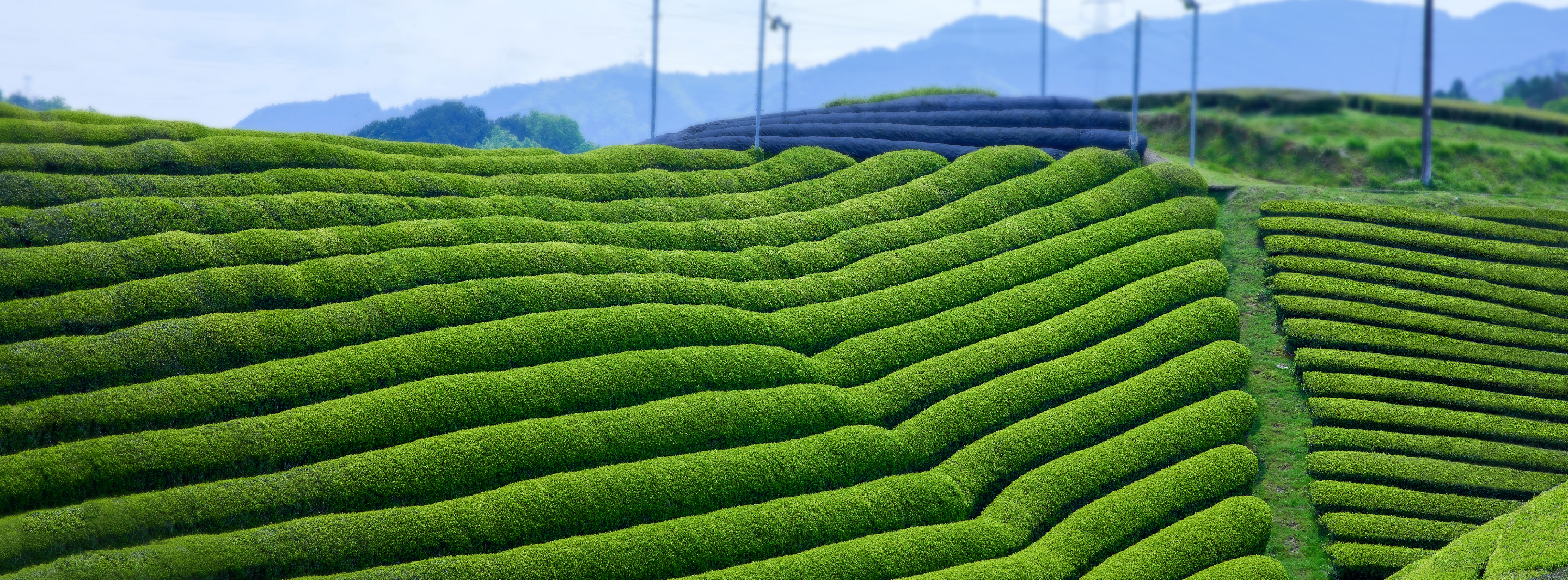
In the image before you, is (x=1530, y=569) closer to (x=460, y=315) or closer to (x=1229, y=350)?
(x=1229, y=350)

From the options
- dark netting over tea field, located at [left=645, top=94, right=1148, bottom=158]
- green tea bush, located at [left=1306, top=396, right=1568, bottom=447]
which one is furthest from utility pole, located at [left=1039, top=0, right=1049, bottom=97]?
green tea bush, located at [left=1306, top=396, right=1568, bottom=447]

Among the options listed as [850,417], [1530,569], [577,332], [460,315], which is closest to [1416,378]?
[1530,569]

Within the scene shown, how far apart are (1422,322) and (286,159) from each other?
24.6 meters

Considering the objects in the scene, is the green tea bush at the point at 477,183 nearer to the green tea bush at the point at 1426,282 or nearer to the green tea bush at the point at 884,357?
the green tea bush at the point at 884,357

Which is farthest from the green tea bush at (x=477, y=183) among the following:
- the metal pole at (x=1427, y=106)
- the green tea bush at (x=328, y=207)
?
the metal pole at (x=1427, y=106)

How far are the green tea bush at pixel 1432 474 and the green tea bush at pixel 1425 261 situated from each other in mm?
6664

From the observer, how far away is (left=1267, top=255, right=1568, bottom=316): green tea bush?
70.7 feet

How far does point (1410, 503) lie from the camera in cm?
1666

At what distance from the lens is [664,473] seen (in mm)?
14852

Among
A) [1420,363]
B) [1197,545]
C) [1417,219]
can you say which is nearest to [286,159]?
[1197,545]

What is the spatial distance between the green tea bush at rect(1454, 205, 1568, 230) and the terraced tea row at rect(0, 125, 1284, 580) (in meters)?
8.37

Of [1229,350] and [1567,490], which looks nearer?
[1567,490]

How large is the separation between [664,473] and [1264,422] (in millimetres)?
12175

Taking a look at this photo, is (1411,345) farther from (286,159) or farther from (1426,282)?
(286,159)
